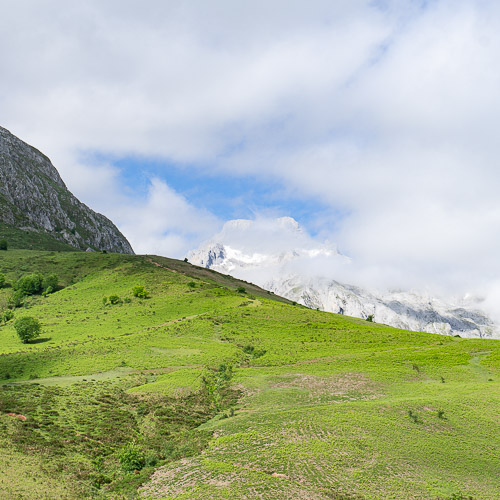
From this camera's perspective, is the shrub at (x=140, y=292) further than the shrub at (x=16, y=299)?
Yes

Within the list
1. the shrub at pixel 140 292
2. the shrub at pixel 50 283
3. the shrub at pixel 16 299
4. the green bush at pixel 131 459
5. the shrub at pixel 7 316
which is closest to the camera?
the green bush at pixel 131 459

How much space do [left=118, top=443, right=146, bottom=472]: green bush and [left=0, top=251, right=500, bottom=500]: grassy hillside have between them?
120mm

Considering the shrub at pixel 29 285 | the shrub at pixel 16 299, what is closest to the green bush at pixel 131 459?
the shrub at pixel 16 299

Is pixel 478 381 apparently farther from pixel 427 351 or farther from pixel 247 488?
pixel 247 488

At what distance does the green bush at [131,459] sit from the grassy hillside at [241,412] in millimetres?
120

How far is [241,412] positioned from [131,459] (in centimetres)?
1748

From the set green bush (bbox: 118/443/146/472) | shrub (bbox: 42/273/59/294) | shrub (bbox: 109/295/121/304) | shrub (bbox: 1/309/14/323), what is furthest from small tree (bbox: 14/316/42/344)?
green bush (bbox: 118/443/146/472)

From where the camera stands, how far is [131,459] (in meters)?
32.5

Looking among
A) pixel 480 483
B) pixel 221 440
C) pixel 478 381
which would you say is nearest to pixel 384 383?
pixel 478 381

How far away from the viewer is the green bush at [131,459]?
1265 inches

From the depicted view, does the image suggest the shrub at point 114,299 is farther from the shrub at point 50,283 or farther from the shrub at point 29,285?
the shrub at point 29,285

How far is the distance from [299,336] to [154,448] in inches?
2392

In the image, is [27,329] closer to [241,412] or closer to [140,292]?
[140,292]

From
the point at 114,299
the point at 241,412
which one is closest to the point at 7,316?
the point at 114,299
